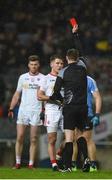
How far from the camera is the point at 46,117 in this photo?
15.4 metres

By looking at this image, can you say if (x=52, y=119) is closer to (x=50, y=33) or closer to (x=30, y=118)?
(x=30, y=118)

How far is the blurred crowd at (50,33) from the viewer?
25984mm

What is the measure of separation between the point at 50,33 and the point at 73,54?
14625 millimetres

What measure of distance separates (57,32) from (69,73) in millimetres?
14933

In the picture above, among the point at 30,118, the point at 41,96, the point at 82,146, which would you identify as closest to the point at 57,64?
the point at 41,96

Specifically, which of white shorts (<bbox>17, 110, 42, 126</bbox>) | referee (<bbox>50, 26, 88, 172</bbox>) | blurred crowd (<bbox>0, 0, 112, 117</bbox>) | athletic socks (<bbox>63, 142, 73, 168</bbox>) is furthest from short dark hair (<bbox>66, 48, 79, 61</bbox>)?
blurred crowd (<bbox>0, 0, 112, 117</bbox>)

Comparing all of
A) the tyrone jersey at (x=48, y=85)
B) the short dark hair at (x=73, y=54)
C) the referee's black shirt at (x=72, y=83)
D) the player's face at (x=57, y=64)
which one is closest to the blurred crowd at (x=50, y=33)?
the tyrone jersey at (x=48, y=85)

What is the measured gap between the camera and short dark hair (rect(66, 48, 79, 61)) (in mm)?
14130

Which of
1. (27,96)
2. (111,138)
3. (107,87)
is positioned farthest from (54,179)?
(107,87)

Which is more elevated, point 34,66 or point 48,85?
point 34,66

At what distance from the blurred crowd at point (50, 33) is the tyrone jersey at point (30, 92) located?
6989mm

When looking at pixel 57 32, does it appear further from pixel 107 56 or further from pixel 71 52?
pixel 71 52

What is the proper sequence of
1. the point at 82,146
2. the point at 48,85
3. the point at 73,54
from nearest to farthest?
the point at 73,54 → the point at 82,146 → the point at 48,85

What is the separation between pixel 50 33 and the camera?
2873cm
